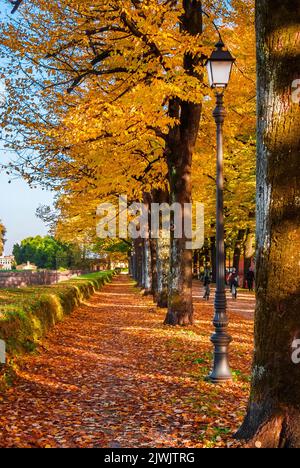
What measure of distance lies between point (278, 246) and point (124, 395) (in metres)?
3.89

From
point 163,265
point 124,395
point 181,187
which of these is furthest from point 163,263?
point 124,395

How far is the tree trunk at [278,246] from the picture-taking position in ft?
15.7

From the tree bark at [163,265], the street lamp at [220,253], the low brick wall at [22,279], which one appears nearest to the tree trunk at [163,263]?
the tree bark at [163,265]

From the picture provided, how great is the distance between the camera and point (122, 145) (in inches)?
592

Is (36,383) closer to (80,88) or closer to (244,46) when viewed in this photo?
(80,88)

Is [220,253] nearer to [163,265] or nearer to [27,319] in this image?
[27,319]

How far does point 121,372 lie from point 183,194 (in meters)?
6.45

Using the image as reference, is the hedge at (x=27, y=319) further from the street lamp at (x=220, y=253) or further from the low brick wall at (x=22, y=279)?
the low brick wall at (x=22, y=279)

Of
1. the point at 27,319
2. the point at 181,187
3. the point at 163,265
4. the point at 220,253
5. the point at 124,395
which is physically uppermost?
the point at 181,187

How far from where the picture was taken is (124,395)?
774 centimetres

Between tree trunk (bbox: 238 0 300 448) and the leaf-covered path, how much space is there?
0.72 metres

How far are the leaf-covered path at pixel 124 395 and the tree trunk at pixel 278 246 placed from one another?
2.37 ft

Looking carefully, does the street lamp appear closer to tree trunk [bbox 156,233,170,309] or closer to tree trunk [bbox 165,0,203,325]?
tree trunk [bbox 165,0,203,325]
